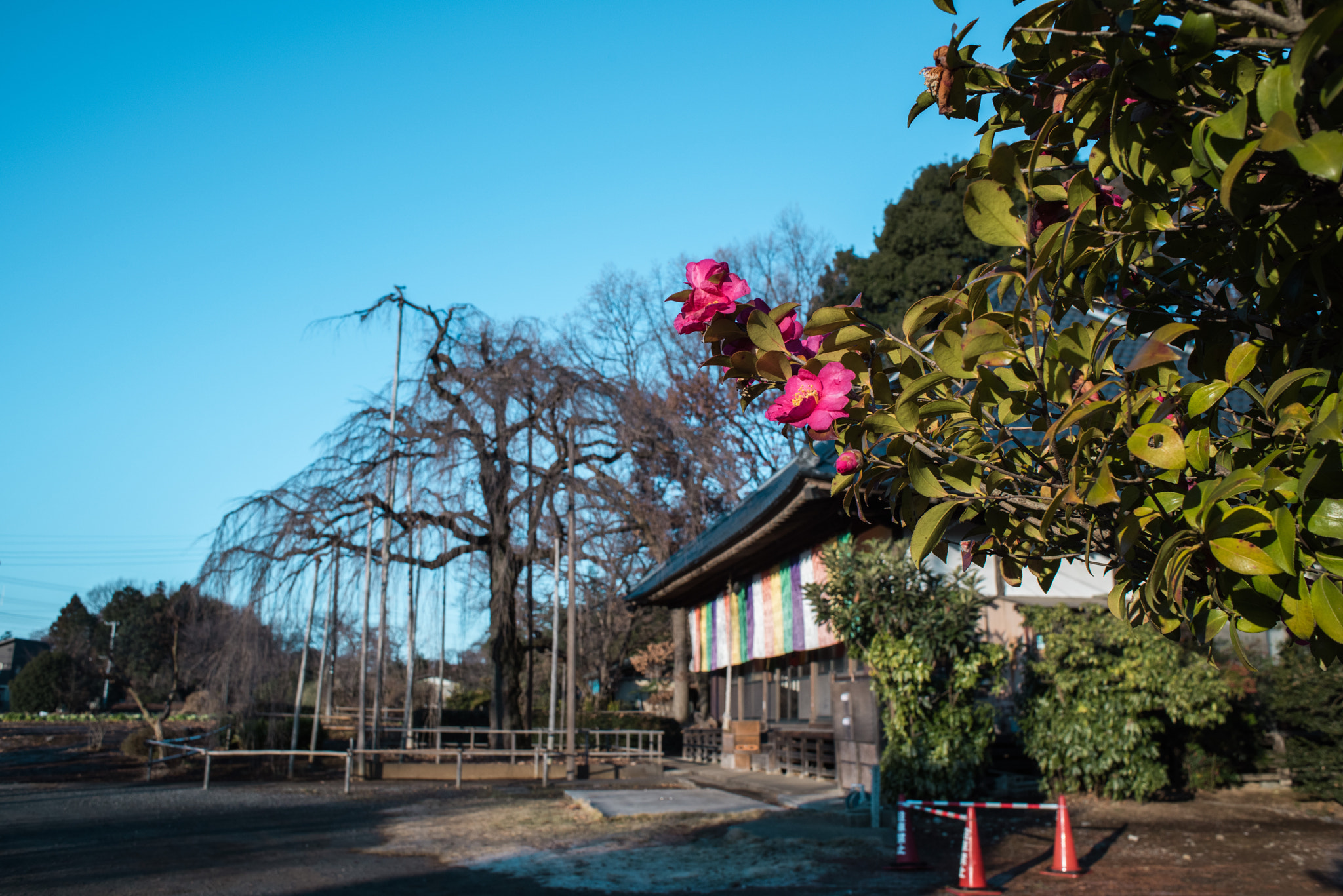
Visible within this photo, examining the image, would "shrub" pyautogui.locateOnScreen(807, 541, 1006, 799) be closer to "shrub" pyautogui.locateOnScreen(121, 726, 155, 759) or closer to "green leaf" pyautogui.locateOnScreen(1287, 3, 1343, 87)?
"green leaf" pyautogui.locateOnScreen(1287, 3, 1343, 87)

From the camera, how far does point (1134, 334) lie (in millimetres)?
1877

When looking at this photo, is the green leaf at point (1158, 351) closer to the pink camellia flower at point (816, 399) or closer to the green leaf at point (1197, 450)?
the green leaf at point (1197, 450)

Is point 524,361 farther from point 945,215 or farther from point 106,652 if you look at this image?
point 106,652

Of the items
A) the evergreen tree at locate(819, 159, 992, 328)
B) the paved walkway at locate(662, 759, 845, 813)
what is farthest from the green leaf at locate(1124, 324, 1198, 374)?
the evergreen tree at locate(819, 159, 992, 328)

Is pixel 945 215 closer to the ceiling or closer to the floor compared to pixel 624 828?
closer to the ceiling

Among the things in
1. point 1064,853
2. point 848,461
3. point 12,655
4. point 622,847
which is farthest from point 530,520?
point 12,655

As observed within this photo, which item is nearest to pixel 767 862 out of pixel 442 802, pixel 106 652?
pixel 442 802

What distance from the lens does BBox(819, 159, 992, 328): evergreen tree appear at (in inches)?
1013

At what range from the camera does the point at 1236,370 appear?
5.09 feet

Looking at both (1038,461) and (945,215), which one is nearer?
(1038,461)

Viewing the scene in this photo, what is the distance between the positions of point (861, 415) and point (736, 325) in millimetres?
314

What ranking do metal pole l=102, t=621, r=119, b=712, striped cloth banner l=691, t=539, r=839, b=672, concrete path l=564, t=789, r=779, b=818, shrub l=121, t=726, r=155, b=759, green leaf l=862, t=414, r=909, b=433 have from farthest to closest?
metal pole l=102, t=621, r=119, b=712 → shrub l=121, t=726, r=155, b=759 → striped cloth banner l=691, t=539, r=839, b=672 → concrete path l=564, t=789, r=779, b=818 → green leaf l=862, t=414, r=909, b=433

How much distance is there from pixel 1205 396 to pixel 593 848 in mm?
8158

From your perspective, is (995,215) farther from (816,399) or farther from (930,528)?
(930,528)
